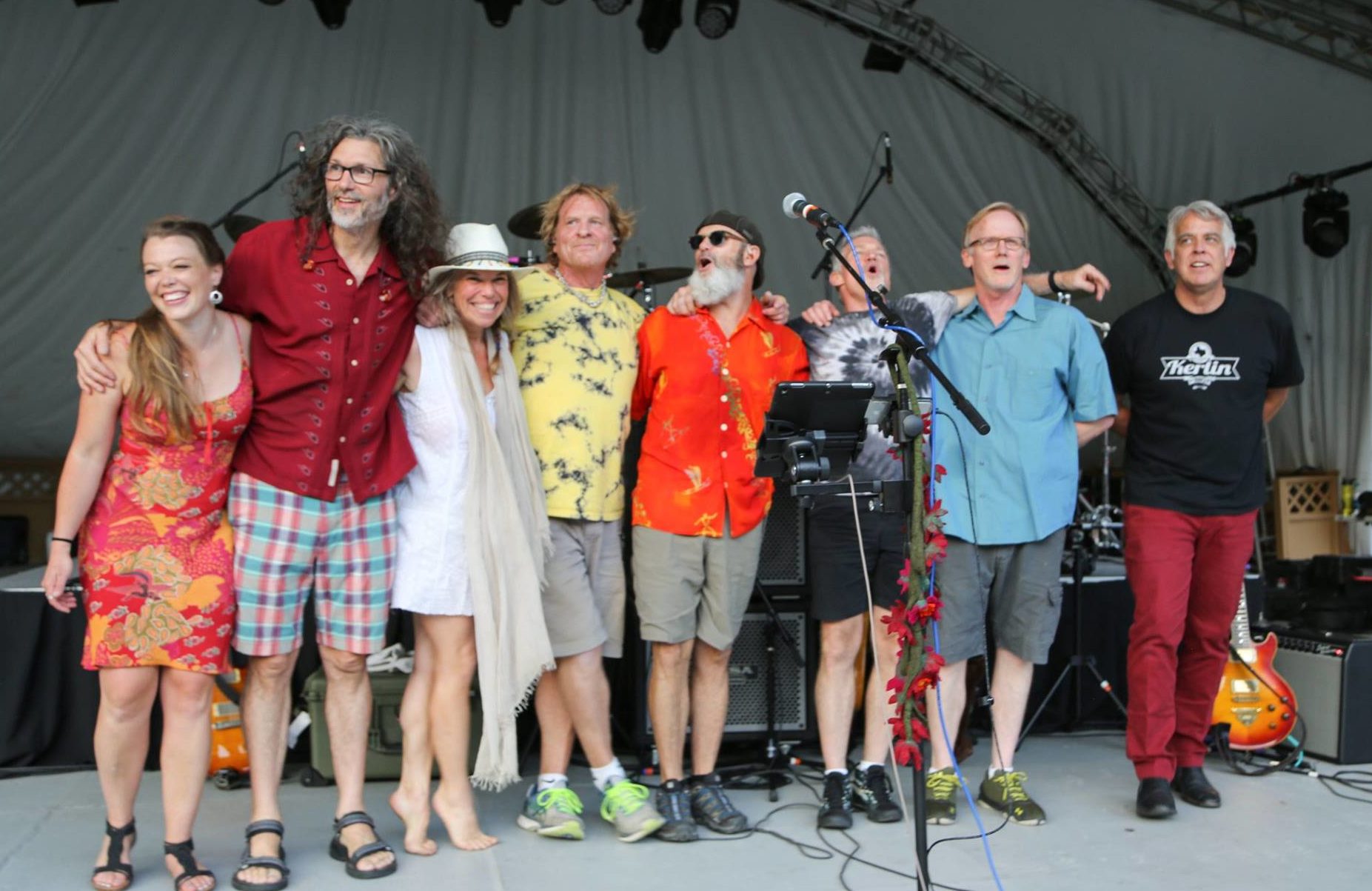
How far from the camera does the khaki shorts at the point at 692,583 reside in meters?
3.35

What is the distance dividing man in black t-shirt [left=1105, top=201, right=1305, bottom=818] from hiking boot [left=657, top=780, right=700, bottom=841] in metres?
1.27

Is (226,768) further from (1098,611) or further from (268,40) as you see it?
(268,40)

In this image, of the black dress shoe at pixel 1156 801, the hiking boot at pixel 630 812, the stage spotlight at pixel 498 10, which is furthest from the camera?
the stage spotlight at pixel 498 10

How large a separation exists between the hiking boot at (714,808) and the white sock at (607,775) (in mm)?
210

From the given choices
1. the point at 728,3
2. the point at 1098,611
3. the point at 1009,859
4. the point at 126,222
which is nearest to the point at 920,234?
the point at 728,3

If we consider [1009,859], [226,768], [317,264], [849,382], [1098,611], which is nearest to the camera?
[849,382]

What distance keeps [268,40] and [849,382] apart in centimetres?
518

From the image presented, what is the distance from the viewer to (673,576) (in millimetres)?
3346

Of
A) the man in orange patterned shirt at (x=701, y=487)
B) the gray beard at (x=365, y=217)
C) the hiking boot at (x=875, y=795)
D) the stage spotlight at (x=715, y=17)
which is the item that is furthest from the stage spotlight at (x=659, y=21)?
the hiking boot at (x=875, y=795)

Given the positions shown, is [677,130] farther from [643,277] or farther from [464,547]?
[464,547]

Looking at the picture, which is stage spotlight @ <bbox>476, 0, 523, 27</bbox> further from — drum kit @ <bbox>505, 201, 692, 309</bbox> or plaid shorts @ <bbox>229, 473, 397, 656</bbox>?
plaid shorts @ <bbox>229, 473, 397, 656</bbox>

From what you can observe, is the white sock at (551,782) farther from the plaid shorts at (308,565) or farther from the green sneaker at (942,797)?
the green sneaker at (942,797)

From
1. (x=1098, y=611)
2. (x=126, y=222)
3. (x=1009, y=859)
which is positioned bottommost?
(x=1009, y=859)

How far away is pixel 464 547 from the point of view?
3.09 meters
